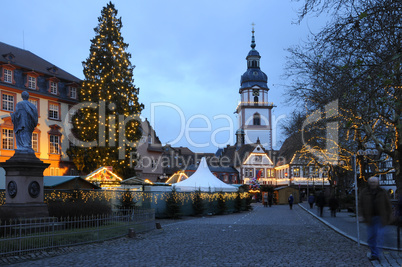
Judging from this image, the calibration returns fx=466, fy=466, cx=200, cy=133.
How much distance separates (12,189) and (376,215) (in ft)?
36.0

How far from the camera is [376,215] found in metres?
10.6

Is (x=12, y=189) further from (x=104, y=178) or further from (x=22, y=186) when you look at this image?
(x=104, y=178)

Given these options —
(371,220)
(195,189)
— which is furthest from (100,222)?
(195,189)

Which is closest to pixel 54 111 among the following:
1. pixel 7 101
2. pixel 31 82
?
pixel 31 82

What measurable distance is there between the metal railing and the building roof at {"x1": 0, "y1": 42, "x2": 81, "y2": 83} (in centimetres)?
2853

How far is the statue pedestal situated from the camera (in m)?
14.9

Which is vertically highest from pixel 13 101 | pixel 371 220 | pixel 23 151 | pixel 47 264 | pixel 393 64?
pixel 13 101

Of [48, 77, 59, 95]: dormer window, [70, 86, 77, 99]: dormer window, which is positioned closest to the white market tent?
[70, 86, 77, 99]: dormer window

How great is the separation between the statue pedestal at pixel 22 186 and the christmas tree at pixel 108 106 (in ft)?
85.1

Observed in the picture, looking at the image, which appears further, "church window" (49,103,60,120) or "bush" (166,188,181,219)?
"church window" (49,103,60,120)

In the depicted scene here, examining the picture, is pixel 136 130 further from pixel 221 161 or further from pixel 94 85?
pixel 221 161

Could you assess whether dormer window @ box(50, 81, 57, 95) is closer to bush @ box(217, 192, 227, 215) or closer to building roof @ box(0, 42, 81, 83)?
building roof @ box(0, 42, 81, 83)

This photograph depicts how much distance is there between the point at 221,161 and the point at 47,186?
281 feet

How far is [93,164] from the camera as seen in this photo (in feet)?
138
